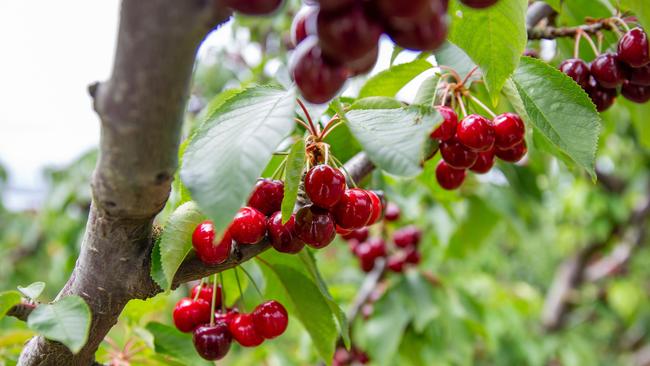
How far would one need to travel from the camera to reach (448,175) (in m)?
0.92

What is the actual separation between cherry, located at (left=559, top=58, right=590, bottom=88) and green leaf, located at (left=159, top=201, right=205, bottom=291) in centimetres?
57

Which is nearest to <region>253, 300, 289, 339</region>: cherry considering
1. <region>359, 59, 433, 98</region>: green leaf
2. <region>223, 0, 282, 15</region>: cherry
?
<region>359, 59, 433, 98</region>: green leaf

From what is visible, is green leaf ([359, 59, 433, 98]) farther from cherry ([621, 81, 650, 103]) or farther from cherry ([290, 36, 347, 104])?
cherry ([290, 36, 347, 104])

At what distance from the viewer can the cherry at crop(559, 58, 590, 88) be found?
0.86 metres

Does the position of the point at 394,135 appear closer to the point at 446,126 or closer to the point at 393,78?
the point at 446,126

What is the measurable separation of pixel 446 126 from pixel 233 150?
13.2 inches

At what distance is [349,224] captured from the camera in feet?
2.11

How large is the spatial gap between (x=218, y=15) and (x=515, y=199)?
1790 millimetres

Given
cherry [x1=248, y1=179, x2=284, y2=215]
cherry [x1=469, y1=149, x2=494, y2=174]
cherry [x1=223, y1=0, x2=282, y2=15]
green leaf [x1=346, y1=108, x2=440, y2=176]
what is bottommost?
cherry [x1=469, y1=149, x2=494, y2=174]

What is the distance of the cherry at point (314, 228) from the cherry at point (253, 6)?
0.28m

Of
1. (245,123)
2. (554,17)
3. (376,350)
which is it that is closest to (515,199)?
(376,350)

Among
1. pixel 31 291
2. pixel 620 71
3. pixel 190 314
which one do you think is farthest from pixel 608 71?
pixel 31 291

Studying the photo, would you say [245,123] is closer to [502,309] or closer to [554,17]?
[554,17]

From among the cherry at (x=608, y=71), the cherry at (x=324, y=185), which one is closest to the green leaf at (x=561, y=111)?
the cherry at (x=608, y=71)
